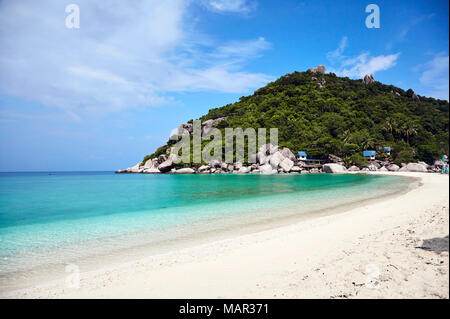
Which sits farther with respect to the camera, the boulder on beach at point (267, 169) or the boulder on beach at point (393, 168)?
the boulder on beach at point (267, 169)

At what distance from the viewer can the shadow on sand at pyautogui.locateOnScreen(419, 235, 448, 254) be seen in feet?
11.4

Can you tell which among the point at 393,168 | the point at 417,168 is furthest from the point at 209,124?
the point at 417,168

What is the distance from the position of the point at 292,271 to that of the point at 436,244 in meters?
2.41

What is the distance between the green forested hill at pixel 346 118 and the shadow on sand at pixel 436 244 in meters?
58.9

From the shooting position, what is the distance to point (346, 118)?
6825cm

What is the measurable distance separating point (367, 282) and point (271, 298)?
1.21 metres

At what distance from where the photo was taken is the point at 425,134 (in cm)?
5994

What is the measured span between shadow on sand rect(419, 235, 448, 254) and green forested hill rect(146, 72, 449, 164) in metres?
58.9

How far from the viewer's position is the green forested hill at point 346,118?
2324 inches

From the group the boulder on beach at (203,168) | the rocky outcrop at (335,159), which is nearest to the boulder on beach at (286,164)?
the rocky outcrop at (335,159)

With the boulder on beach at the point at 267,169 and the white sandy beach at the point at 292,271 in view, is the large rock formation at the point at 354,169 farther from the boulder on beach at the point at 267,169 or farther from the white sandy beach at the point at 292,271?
the white sandy beach at the point at 292,271

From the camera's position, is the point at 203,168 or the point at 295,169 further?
the point at 203,168

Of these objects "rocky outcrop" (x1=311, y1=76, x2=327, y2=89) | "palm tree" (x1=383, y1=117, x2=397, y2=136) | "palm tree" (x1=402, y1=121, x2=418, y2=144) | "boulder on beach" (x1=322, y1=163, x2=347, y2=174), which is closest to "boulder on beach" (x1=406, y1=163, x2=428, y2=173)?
"boulder on beach" (x1=322, y1=163, x2=347, y2=174)

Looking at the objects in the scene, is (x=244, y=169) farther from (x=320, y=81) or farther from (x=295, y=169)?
(x=320, y=81)
